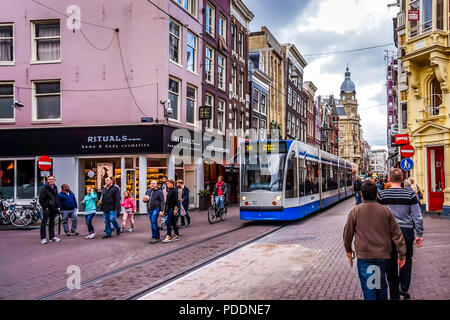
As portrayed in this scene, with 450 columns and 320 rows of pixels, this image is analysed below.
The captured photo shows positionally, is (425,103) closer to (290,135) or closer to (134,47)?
(134,47)

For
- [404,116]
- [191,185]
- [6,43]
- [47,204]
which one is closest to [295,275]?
[47,204]

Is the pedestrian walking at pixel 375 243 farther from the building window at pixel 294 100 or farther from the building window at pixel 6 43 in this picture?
the building window at pixel 294 100

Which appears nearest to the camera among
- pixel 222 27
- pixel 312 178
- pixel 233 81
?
pixel 312 178

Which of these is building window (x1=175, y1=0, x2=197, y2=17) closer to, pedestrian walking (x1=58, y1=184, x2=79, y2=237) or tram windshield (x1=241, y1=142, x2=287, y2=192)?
tram windshield (x1=241, y1=142, x2=287, y2=192)

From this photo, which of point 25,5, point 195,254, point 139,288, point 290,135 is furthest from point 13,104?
point 290,135

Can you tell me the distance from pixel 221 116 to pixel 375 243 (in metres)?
24.2

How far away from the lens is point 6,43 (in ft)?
70.1

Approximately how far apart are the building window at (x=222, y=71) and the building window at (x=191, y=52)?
3401mm

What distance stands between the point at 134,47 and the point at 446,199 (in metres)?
15.3

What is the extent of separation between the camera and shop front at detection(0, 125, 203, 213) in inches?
798

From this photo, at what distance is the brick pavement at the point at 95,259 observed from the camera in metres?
7.06

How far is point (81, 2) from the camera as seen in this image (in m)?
21.1

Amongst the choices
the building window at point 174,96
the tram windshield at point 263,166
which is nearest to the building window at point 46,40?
the building window at point 174,96

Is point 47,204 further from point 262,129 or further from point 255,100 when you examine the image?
point 262,129
